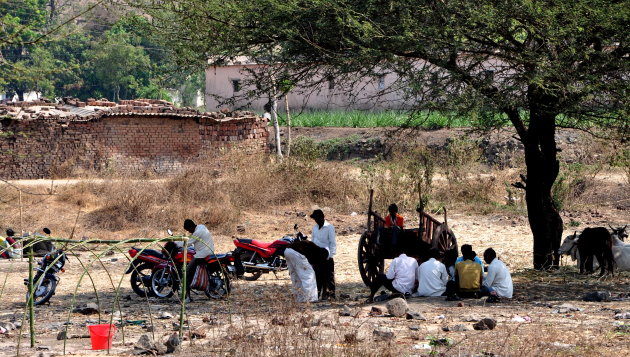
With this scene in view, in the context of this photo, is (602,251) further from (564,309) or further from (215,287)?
(215,287)

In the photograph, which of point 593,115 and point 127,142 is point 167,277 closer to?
point 593,115

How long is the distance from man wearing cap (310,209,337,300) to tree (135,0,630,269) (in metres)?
2.27

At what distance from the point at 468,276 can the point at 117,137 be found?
66.7ft

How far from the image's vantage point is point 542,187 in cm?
1405

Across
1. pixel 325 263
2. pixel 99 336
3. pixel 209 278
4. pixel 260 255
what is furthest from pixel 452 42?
pixel 99 336

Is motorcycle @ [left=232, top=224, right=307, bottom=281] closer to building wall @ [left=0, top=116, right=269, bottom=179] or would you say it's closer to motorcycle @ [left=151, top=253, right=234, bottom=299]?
motorcycle @ [left=151, top=253, right=234, bottom=299]

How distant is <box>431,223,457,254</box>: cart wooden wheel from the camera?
12.7 metres

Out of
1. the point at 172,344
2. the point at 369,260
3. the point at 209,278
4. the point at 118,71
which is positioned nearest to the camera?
the point at 172,344

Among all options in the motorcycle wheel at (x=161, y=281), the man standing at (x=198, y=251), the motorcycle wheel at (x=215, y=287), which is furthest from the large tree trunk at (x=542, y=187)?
the motorcycle wheel at (x=161, y=281)

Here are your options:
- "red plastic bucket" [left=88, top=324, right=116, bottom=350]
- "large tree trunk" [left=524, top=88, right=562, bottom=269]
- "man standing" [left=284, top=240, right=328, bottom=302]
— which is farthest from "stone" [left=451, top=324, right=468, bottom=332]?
"large tree trunk" [left=524, top=88, right=562, bottom=269]

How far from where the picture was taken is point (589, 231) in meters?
13.6

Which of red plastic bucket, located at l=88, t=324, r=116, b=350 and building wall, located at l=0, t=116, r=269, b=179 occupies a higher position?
building wall, located at l=0, t=116, r=269, b=179

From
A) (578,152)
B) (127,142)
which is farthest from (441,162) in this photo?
(127,142)

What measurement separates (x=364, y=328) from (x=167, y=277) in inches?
172
